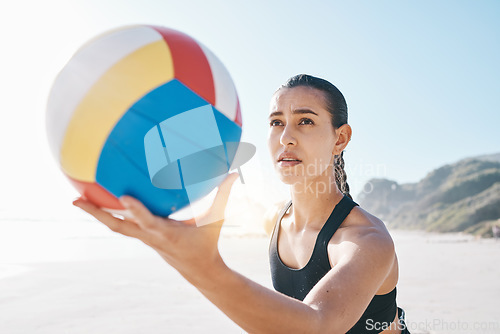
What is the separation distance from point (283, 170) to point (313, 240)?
1.58 feet

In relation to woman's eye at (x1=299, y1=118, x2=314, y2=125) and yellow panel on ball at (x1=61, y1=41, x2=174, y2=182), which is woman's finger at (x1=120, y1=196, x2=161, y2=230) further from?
woman's eye at (x1=299, y1=118, x2=314, y2=125)

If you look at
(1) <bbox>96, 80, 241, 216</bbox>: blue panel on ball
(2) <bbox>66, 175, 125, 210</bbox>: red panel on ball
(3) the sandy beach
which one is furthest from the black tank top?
(3) the sandy beach

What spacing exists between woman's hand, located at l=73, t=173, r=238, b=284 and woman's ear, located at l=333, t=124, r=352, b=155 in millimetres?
1326

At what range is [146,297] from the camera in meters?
6.10

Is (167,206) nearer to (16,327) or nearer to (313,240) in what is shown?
(313,240)

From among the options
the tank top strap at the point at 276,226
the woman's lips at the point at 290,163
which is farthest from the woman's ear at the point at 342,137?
the tank top strap at the point at 276,226

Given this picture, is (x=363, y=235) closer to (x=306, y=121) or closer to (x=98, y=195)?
(x=306, y=121)

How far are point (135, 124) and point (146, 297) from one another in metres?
5.27

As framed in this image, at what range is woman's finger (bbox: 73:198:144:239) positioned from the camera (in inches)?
49.2

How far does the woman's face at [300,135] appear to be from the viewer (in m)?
2.19

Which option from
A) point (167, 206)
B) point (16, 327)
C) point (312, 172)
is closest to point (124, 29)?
point (167, 206)

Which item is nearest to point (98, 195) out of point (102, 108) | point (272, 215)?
point (102, 108)

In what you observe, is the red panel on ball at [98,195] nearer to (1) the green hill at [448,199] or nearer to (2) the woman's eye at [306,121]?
(2) the woman's eye at [306,121]

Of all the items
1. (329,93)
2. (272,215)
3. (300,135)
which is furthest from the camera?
(272,215)
